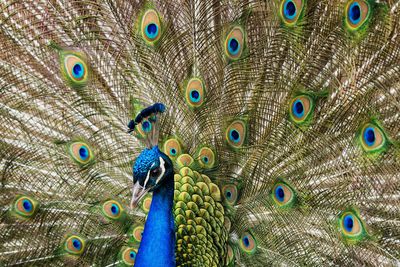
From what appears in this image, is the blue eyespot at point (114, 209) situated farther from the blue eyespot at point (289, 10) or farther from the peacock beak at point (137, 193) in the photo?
the blue eyespot at point (289, 10)

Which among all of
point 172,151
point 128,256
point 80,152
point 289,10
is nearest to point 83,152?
point 80,152

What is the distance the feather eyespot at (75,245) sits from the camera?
8.14 feet

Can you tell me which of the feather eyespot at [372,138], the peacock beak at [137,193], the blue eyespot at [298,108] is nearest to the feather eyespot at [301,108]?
the blue eyespot at [298,108]

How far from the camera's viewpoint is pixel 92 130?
8.15ft

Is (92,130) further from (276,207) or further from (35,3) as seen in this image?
(276,207)

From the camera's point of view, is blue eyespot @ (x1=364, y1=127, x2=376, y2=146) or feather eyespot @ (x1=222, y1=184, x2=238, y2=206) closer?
blue eyespot @ (x1=364, y1=127, x2=376, y2=146)

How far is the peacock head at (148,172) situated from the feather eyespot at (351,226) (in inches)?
26.1

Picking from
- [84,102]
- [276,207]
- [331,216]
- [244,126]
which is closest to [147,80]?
[84,102]

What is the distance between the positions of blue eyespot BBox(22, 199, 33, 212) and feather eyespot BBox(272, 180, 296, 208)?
40.5 inches

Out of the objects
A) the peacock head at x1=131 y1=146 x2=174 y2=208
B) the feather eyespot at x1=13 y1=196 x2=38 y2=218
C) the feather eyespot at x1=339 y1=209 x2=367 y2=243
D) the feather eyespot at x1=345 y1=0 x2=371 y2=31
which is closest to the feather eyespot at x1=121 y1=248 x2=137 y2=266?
the feather eyespot at x1=13 y1=196 x2=38 y2=218

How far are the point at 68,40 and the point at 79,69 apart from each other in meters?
0.12

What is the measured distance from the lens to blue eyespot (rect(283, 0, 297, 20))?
2.03 m

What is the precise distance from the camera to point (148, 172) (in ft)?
6.04

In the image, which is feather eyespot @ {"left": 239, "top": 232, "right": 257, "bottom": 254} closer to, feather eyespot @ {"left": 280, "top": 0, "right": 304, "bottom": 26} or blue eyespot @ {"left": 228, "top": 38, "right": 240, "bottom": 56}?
blue eyespot @ {"left": 228, "top": 38, "right": 240, "bottom": 56}
